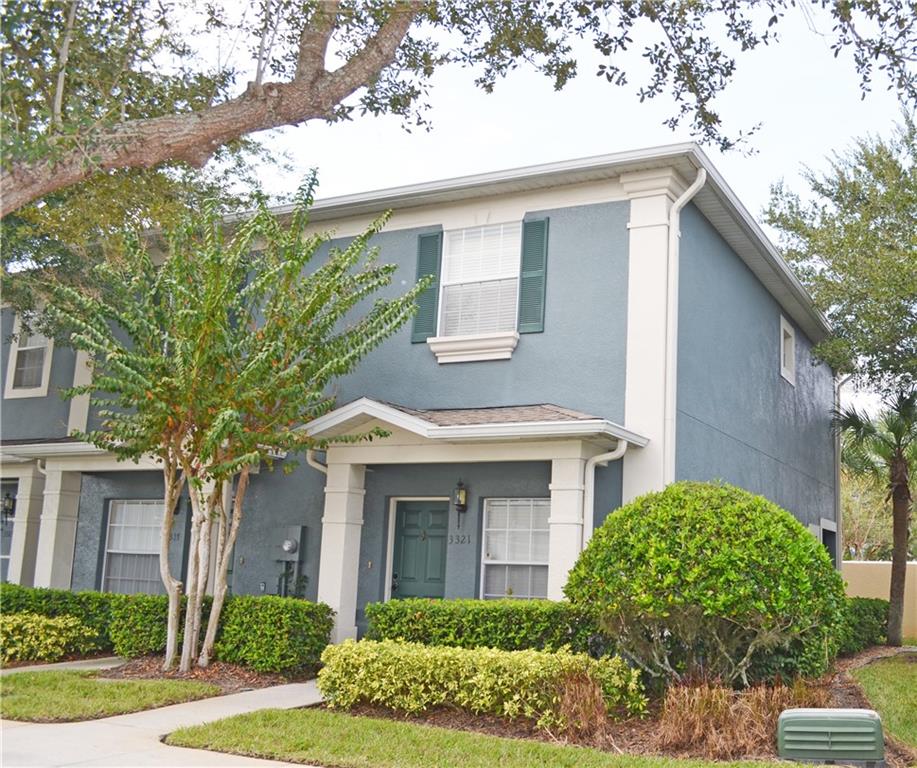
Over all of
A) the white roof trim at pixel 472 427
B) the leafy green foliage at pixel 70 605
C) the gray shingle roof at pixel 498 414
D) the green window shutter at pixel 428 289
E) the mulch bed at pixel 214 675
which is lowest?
the mulch bed at pixel 214 675

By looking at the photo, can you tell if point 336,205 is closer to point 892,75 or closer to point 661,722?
point 892,75

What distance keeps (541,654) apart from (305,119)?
17.7 feet

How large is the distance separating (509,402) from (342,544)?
2628mm

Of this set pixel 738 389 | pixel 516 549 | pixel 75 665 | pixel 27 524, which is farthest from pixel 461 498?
pixel 27 524

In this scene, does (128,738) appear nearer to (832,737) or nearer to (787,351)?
(832,737)

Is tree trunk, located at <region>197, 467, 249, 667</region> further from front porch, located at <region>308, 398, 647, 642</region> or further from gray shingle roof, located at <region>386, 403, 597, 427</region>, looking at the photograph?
gray shingle roof, located at <region>386, 403, 597, 427</region>

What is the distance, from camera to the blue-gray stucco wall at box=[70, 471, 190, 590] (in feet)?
47.5

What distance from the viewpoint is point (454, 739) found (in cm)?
771

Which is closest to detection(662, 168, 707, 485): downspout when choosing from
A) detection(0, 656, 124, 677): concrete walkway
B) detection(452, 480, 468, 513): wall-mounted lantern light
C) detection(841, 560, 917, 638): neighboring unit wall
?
detection(452, 480, 468, 513): wall-mounted lantern light

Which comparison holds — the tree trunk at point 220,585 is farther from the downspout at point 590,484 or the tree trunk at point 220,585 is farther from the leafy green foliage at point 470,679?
the downspout at point 590,484

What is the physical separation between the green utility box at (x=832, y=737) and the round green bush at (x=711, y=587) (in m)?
1.02

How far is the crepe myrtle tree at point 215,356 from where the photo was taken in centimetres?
1018

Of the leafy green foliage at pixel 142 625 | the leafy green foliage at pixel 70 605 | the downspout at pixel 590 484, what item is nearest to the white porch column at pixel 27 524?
the leafy green foliage at pixel 70 605

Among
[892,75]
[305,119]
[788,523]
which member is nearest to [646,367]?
[788,523]
